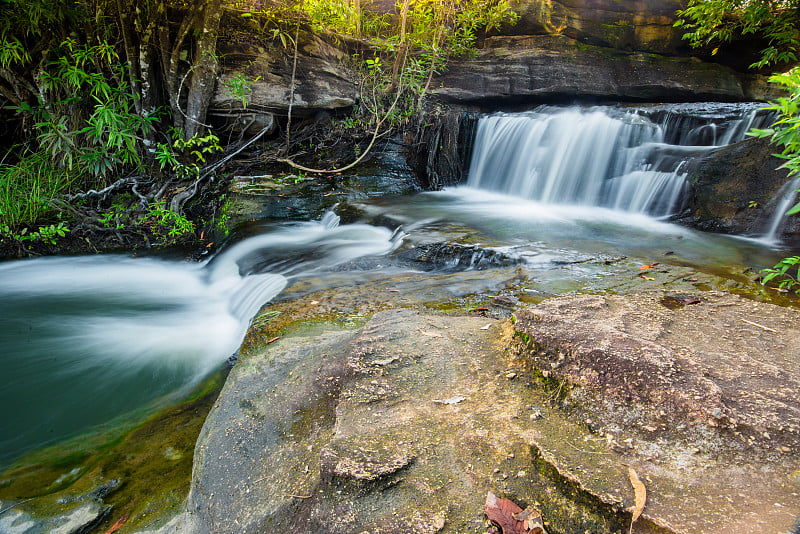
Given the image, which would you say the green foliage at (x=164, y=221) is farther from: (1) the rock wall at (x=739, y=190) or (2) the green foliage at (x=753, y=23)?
(2) the green foliage at (x=753, y=23)

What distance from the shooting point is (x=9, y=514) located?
1894 mm

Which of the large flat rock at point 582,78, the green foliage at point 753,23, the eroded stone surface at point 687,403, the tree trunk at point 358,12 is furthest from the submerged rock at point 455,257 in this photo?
the green foliage at point 753,23

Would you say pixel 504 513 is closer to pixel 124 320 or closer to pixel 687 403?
pixel 687 403

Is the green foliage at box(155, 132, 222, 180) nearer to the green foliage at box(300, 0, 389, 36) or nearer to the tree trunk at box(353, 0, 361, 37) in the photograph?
the green foliage at box(300, 0, 389, 36)

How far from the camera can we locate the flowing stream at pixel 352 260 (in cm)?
319

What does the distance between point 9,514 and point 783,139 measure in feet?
15.1

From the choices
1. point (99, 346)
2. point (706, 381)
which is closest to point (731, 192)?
point (706, 381)

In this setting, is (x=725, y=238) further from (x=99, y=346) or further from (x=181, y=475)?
(x=99, y=346)

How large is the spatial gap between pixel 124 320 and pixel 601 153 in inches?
290

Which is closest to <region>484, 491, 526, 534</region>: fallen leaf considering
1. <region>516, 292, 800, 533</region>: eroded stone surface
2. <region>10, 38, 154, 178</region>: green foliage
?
<region>516, 292, 800, 533</region>: eroded stone surface

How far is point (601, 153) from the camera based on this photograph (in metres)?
7.21

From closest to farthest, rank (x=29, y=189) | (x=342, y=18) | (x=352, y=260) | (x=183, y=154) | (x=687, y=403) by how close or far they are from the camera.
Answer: (x=687, y=403) < (x=352, y=260) < (x=29, y=189) < (x=342, y=18) < (x=183, y=154)

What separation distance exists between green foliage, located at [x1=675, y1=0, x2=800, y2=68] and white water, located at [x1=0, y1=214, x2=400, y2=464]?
7.88 metres

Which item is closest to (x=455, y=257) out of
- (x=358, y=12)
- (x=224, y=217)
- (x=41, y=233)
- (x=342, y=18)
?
(x=224, y=217)
